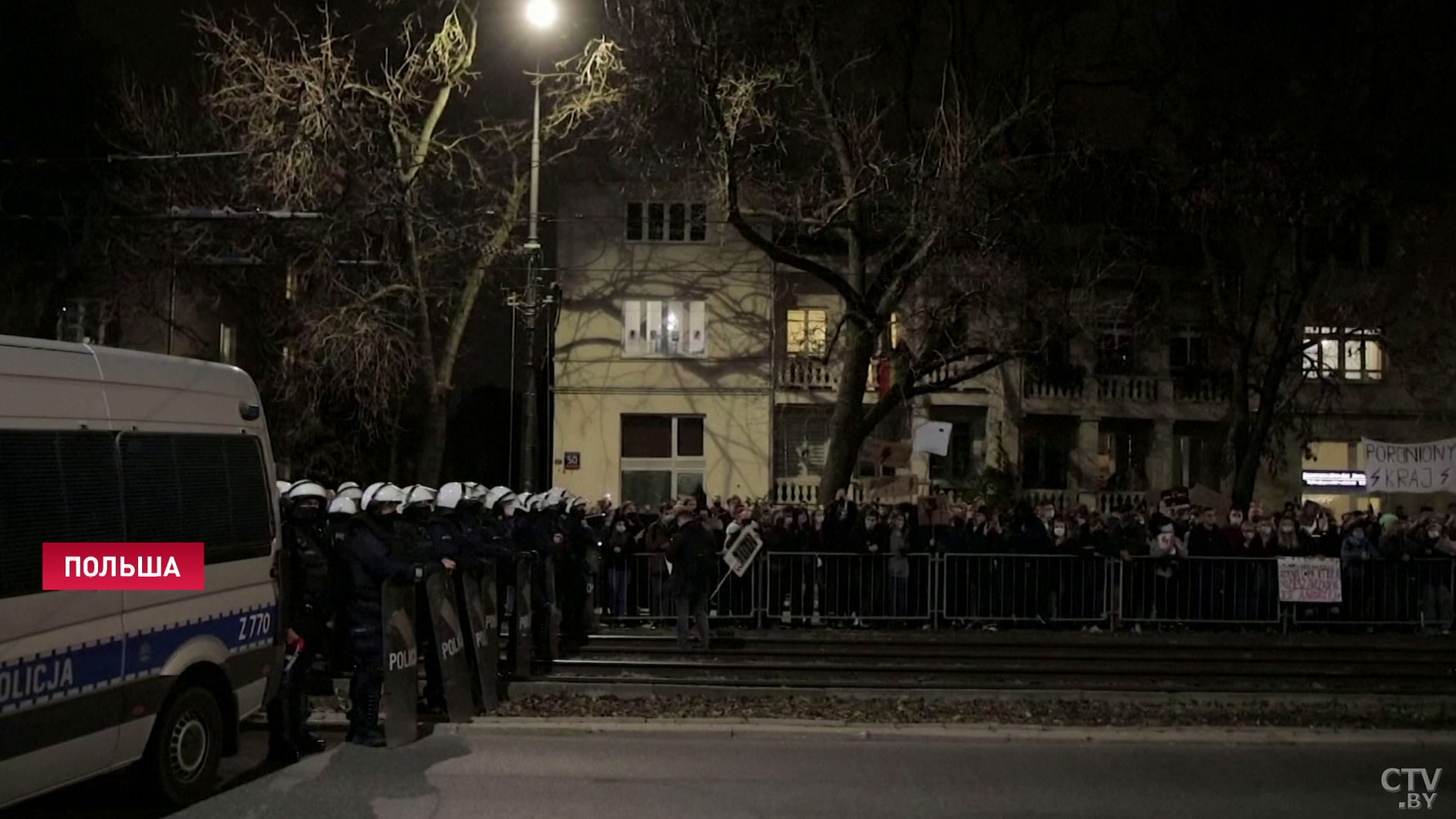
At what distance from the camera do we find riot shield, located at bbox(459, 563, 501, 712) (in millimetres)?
11555

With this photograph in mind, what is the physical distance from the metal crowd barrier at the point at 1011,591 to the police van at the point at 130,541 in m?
9.29

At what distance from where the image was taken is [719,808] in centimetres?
869

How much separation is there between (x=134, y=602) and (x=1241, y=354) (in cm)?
2641

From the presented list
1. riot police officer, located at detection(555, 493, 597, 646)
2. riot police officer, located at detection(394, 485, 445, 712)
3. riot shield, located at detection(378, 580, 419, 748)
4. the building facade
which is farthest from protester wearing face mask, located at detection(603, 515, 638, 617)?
the building facade

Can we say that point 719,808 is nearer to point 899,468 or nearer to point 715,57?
point 715,57

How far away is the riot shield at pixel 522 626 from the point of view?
12977mm

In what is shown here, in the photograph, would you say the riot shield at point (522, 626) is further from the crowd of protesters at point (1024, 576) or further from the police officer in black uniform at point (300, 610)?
the crowd of protesters at point (1024, 576)

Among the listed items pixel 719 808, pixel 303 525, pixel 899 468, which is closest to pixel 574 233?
pixel 899 468

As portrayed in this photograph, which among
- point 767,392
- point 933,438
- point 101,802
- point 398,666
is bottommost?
point 101,802

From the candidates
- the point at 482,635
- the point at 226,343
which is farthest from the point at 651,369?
the point at 482,635

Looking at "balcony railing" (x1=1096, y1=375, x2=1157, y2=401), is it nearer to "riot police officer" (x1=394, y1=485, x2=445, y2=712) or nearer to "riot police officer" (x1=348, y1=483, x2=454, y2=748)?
"riot police officer" (x1=394, y1=485, x2=445, y2=712)

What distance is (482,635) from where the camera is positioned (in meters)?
11.7

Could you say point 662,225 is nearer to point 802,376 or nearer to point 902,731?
point 802,376

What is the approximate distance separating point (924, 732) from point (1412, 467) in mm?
13265
